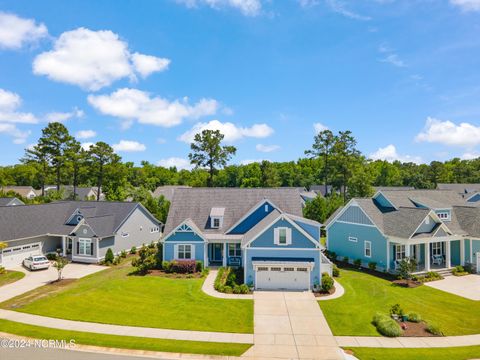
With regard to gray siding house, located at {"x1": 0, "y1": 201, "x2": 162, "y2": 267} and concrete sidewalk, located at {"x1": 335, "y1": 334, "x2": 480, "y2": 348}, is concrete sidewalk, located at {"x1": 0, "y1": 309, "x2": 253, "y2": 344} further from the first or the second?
gray siding house, located at {"x1": 0, "y1": 201, "x2": 162, "y2": 267}

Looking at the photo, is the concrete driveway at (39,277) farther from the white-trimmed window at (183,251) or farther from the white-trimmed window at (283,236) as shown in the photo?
the white-trimmed window at (283,236)

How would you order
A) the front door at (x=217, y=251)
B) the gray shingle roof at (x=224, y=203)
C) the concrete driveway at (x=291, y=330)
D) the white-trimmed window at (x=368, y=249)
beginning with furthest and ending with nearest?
the gray shingle roof at (x=224, y=203) < the front door at (x=217, y=251) < the white-trimmed window at (x=368, y=249) < the concrete driveway at (x=291, y=330)

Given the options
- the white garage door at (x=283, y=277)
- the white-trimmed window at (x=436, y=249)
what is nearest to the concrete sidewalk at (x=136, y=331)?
the white garage door at (x=283, y=277)

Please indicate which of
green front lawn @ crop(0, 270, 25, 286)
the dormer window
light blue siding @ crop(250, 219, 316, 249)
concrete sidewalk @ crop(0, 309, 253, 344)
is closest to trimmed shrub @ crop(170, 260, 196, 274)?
the dormer window

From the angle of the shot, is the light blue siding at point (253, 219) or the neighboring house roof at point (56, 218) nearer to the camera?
the light blue siding at point (253, 219)

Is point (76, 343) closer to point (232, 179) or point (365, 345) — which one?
point (365, 345)

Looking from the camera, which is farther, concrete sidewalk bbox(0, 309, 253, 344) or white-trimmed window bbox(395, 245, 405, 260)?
white-trimmed window bbox(395, 245, 405, 260)

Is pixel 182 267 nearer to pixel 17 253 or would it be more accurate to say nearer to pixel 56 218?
pixel 17 253
